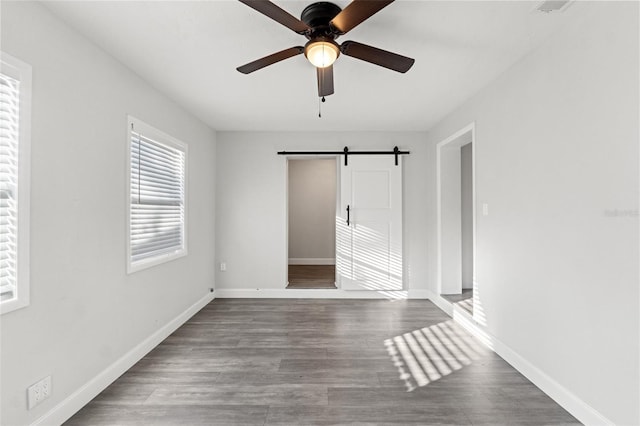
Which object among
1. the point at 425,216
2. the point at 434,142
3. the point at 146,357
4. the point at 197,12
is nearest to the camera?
the point at 197,12

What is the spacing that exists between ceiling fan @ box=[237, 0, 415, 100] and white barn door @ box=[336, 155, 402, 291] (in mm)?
2612

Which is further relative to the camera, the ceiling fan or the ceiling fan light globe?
the ceiling fan light globe

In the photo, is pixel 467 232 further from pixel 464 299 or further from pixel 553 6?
pixel 553 6

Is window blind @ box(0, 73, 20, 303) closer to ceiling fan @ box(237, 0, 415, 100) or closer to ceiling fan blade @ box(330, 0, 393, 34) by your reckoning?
ceiling fan @ box(237, 0, 415, 100)

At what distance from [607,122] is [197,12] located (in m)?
2.40

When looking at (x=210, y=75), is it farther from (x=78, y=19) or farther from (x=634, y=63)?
(x=634, y=63)

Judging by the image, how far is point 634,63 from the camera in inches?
62.9

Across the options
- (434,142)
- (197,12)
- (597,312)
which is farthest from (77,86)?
(434,142)

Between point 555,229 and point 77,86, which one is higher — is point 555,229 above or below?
below

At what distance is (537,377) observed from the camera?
2262mm

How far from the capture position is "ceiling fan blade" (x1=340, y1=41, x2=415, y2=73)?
1.84 m

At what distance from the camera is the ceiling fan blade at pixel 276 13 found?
4.88 feet

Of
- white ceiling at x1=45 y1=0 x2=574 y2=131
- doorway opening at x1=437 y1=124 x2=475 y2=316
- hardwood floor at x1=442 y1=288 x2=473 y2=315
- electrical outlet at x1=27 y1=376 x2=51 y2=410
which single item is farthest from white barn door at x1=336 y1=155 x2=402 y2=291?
electrical outlet at x1=27 y1=376 x2=51 y2=410

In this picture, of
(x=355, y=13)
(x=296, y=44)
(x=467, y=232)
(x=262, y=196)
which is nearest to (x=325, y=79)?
(x=296, y=44)
